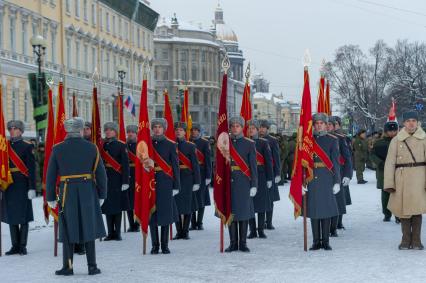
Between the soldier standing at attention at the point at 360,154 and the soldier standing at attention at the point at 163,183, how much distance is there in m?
16.5

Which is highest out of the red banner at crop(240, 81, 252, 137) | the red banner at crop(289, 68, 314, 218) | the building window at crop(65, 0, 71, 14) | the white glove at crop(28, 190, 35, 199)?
the building window at crop(65, 0, 71, 14)

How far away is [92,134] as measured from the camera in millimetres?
12844

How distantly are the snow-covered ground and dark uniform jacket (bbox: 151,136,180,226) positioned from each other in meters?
0.55

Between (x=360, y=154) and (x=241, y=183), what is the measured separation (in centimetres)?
1721

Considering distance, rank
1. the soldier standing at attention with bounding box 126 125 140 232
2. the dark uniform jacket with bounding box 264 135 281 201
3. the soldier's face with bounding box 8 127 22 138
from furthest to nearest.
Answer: the dark uniform jacket with bounding box 264 135 281 201 → the soldier standing at attention with bounding box 126 125 140 232 → the soldier's face with bounding box 8 127 22 138

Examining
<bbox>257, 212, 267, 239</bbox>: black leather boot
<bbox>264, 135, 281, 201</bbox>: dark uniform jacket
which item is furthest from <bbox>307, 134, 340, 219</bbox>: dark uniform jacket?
<bbox>264, 135, 281, 201</bbox>: dark uniform jacket

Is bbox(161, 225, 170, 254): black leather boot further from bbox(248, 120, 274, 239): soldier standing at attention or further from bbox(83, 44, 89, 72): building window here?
bbox(83, 44, 89, 72): building window

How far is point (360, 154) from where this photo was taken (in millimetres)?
28125

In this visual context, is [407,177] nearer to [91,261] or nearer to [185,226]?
[185,226]

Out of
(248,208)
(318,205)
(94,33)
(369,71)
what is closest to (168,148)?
(248,208)

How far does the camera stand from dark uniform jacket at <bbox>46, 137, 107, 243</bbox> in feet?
31.8

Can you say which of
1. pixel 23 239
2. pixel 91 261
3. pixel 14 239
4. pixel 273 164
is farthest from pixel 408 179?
pixel 14 239

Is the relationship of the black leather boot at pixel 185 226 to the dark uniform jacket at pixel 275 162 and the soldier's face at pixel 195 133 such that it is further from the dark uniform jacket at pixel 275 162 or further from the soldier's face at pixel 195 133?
the soldier's face at pixel 195 133

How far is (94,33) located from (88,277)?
4361 centimetres
